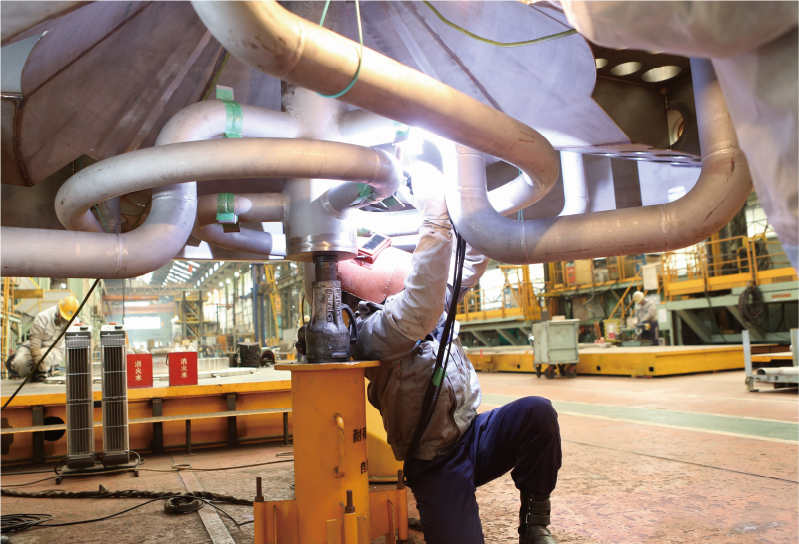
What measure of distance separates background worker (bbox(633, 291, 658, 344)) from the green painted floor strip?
28.3ft

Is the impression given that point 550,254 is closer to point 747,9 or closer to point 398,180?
point 398,180

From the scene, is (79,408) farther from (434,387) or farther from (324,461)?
(434,387)

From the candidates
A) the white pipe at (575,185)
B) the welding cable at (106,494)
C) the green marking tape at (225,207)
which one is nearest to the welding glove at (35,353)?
the welding cable at (106,494)

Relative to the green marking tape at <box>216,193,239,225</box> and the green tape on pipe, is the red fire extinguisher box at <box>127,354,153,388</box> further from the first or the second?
the green tape on pipe

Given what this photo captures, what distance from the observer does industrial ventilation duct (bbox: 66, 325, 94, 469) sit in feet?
12.9

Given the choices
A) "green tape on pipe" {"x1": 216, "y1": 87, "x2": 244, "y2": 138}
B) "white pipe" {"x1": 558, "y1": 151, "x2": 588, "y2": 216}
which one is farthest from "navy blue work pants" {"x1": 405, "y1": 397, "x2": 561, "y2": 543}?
"green tape on pipe" {"x1": 216, "y1": 87, "x2": 244, "y2": 138}

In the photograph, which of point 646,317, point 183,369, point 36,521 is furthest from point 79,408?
point 646,317

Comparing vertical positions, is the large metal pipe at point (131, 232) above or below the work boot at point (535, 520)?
above

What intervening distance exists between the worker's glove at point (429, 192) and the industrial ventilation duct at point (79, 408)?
323 cm

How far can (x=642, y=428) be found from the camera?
4.82 metres

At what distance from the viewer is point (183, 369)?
15.8 feet

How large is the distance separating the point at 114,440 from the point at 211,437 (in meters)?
0.99

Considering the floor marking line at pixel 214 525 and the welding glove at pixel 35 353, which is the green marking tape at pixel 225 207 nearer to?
the floor marking line at pixel 214 525

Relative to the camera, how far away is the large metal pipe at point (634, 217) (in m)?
1.89
